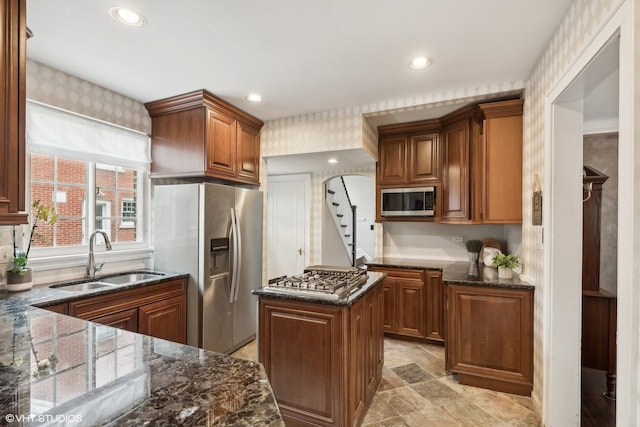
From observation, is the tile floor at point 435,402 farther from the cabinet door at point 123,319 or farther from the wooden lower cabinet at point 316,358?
the cabinet door at point 123,319

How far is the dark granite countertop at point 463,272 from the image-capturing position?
8.16ft

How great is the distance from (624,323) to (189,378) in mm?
1488

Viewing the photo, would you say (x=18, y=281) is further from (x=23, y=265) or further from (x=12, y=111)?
(x=12, y=111)

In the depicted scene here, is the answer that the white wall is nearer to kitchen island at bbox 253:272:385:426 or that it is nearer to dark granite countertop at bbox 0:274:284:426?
kitchen island at bbox 253:272:385:426

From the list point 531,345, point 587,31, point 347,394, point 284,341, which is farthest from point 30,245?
point 531,345

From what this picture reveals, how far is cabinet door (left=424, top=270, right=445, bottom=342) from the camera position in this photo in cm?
335

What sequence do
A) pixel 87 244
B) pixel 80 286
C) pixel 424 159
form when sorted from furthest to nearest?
pixel 424 159
pixel 87 244
pixel 80 286

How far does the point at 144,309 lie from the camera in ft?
8.28

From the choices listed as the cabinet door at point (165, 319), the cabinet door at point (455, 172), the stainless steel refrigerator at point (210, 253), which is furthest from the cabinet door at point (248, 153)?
the cabinet door at point (455, 172)

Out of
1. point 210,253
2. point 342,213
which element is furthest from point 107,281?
point 342,213

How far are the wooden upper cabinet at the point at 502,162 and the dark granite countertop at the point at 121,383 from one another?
8.57 ft

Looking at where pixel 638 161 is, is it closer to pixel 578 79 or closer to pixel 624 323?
pixel 624 323

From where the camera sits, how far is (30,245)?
231 centimetres

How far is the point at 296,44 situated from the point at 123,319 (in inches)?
93.8
